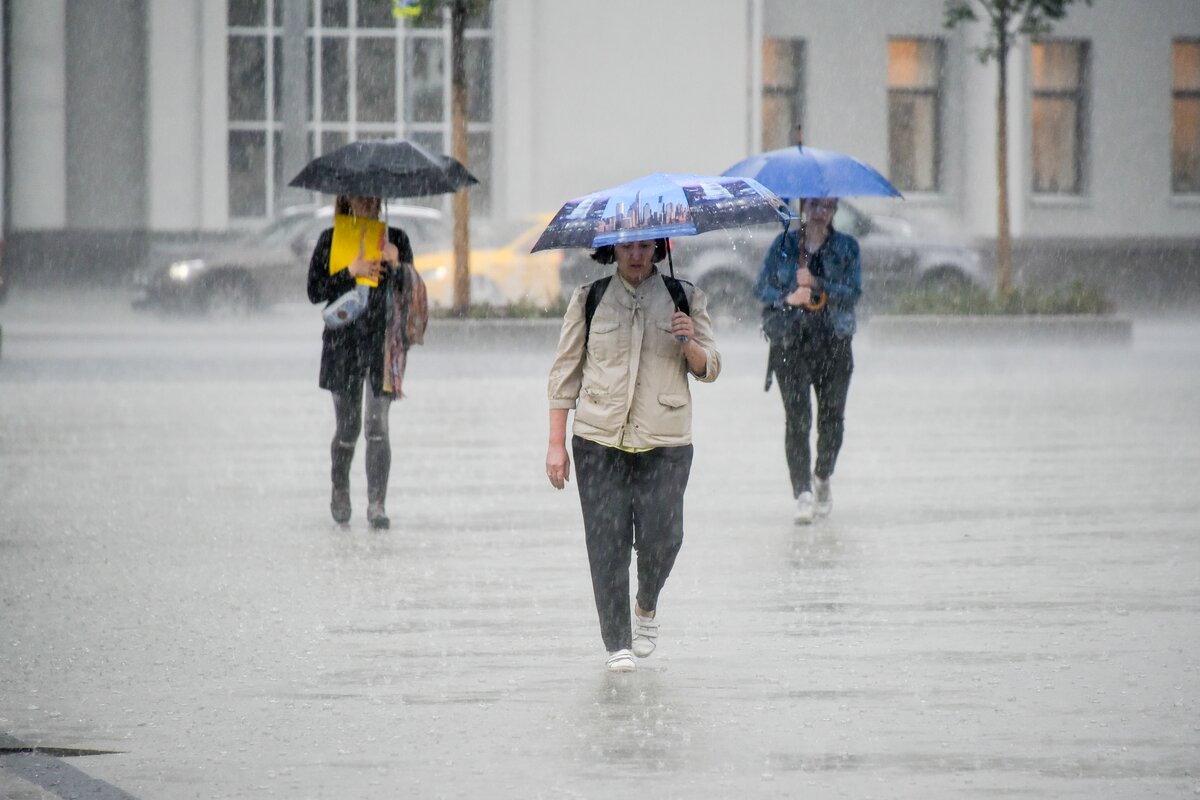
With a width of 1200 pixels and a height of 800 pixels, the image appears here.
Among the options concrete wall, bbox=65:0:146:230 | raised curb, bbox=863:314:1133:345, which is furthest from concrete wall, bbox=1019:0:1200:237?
concrete wall, bbox=65:0:146:230

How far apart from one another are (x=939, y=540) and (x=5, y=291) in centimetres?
2310

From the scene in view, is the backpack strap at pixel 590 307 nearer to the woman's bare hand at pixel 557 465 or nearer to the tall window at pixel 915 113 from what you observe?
the woman's bare hand at pixel 557 465

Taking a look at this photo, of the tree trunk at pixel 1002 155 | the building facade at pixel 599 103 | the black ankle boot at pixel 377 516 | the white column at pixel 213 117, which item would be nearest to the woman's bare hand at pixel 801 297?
the black ankle boot at pixel 377 516

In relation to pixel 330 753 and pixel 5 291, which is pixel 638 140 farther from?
pixel 330 753

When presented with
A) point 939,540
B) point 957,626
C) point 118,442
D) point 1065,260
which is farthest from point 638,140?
point 957,626

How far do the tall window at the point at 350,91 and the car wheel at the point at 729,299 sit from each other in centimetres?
751

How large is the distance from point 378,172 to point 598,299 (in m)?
3.13

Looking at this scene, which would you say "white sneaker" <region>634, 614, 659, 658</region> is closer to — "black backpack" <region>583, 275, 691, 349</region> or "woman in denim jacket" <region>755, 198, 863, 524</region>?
"black backpack" <region>583, 275, 691, 349</region>

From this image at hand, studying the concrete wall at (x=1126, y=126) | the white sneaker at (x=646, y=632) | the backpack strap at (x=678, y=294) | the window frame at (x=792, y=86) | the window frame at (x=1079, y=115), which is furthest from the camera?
the window frame at (x=792, y=86)

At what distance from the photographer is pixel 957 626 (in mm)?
7516

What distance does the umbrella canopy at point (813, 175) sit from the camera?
975cm

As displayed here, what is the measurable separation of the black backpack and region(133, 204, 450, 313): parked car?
19059 millimetres

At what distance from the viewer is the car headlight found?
25766mm

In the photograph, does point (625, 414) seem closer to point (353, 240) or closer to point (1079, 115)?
point (353, 240)
